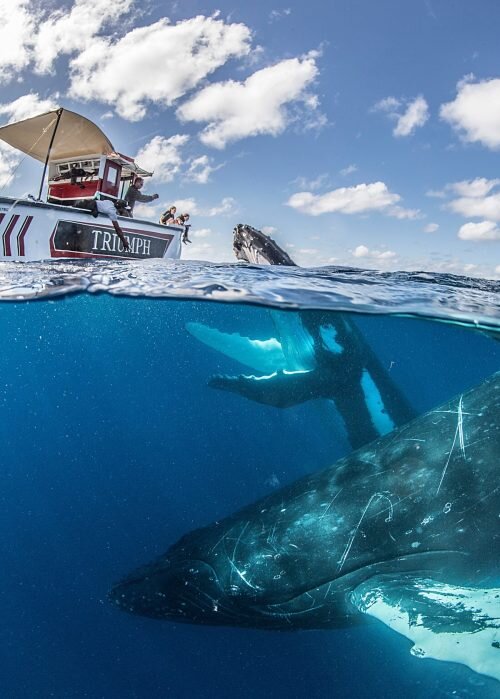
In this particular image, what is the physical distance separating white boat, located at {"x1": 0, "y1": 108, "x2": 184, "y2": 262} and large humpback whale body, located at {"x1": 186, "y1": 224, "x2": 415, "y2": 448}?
8.75m

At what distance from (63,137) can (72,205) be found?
9.93 feet

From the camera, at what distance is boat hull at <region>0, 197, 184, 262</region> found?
14.9 m

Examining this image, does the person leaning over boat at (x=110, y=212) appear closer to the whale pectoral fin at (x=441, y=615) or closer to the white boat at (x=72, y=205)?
the white boat at (x=72, y=205)

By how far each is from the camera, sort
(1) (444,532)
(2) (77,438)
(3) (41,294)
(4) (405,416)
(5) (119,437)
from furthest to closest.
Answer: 1. (5) (119,437)
2. (2) (77,438)
3. (3) (41,294)
4. (4) (405,416)
5. (1) (444,532)

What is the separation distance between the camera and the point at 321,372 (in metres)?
9.26

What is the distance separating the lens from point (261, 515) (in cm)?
493

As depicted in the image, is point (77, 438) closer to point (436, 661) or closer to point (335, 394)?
point (335, 394)

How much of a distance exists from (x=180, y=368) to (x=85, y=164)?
31.5 feet

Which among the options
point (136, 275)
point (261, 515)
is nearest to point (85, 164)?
point (136, 275)

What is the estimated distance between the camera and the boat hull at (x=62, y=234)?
49.0 feet

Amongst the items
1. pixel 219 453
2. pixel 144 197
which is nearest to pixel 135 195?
pixel 144 197

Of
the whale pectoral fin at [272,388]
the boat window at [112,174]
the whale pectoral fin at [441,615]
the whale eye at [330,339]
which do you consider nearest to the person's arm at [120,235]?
the boat window at [112,174]

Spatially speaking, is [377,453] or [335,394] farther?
[335,394]

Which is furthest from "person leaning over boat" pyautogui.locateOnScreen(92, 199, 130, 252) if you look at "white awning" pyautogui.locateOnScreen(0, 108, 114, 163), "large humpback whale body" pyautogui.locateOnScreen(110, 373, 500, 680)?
"large humpback whale body" pyautogui.locateOnScreen(110, 373, 500, 680)
